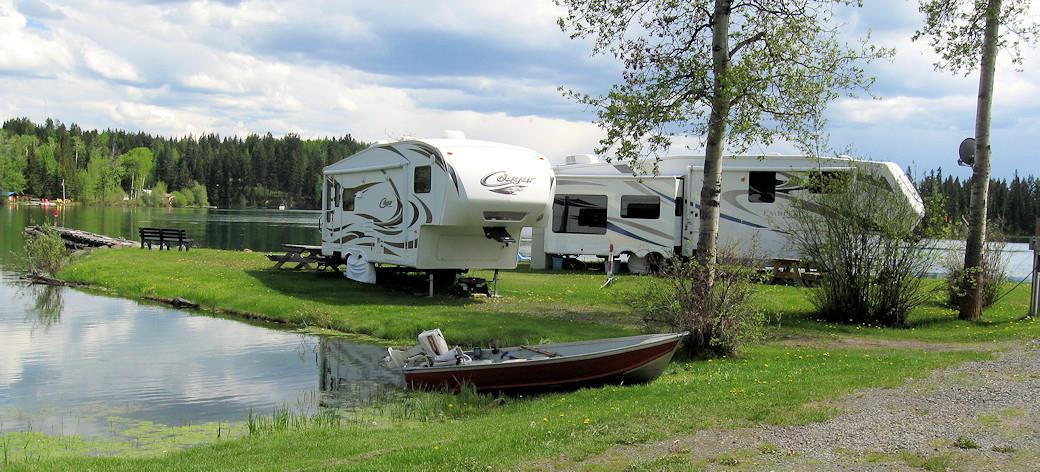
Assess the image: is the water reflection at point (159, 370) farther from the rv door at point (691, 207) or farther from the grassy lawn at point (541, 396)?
the rv door at point (691, 207)

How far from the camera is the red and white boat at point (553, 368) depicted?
10.9 m

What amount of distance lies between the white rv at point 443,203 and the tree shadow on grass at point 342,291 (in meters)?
0.59

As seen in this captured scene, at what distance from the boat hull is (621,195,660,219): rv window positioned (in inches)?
591

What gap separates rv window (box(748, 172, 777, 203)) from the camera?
80.6ft

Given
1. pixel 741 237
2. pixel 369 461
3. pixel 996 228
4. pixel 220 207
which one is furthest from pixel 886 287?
pixel 220 207

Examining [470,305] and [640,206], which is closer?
[470,305]

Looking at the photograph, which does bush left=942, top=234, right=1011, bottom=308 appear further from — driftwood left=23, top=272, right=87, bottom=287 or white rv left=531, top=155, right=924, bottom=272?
driftwood left=23, top=272, right=87, bottom=287

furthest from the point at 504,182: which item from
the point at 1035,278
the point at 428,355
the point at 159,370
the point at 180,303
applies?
the point at 1035,278

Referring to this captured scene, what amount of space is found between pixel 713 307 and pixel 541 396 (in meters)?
3.03

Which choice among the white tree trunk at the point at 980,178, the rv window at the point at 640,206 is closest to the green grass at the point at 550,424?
the white tree trunk at the point at 980,178

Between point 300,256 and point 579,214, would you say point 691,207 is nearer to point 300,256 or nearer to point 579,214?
point 579,214

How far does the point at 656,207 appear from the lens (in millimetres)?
25922

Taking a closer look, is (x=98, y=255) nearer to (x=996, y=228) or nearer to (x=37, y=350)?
(x=37, y=350)

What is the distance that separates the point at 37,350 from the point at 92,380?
3.01 meters
